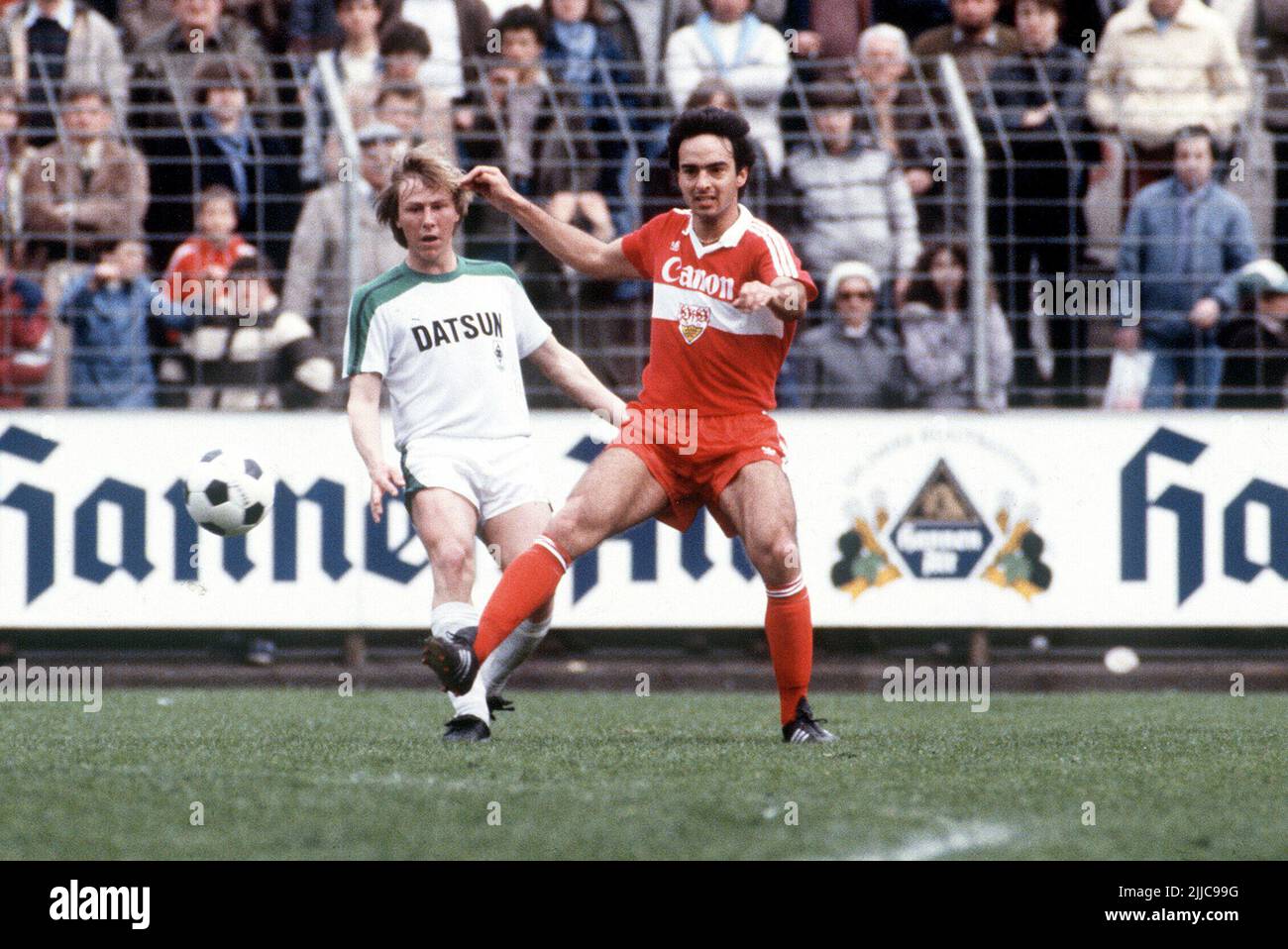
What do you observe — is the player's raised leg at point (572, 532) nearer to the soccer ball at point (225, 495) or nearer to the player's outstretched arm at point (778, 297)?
the player's outstretched arm at point (778, 297)

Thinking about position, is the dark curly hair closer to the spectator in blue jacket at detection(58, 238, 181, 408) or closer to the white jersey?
the white jersey

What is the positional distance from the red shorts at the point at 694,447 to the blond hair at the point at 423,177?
104cm

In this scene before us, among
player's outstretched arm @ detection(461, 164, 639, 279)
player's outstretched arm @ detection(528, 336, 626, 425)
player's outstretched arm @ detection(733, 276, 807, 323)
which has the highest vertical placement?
player's outstretched arm @ detection(461, 164, 639, 279)

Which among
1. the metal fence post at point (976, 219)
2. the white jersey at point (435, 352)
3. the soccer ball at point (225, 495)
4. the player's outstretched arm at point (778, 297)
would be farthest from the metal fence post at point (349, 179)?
the player's outstretched arm at point (778, 297)

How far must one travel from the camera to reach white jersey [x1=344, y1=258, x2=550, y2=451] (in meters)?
7.76

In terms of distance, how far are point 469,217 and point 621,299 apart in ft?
3.23

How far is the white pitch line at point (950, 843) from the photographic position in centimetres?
491

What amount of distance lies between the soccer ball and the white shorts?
675 mm

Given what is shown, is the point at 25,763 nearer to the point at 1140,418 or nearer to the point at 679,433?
the point at 679,433
